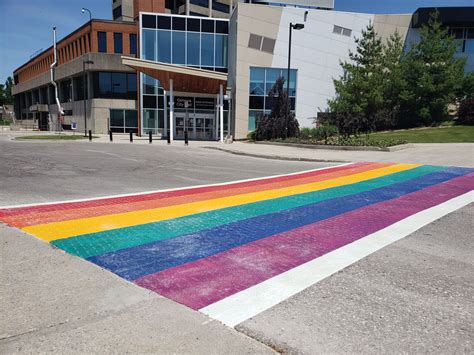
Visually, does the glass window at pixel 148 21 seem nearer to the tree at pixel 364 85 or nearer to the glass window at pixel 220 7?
the tree at pixel 364 85

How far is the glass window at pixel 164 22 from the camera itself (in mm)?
39281

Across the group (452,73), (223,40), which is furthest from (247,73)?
(452,73)

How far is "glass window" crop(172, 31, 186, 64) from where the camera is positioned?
40.0m

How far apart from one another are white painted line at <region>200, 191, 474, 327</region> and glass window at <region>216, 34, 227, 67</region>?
37.8 meters

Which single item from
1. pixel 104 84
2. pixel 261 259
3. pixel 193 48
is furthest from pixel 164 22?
pixel 261 259

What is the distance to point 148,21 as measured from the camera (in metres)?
39.1

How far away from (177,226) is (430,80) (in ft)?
105

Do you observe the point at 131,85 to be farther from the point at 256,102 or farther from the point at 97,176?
the point at 97,176

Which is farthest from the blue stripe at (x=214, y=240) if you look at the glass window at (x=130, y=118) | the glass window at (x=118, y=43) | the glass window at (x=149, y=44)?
the glass window at (x=118, y=43)

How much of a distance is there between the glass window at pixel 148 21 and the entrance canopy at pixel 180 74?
8.67m

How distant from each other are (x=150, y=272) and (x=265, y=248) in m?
1.54

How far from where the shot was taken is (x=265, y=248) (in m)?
4.86

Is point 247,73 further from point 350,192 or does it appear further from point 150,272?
point 150,272

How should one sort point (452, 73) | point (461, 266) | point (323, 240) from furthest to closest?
point (452, 73)
point (323, 240)
point (461, 266)
